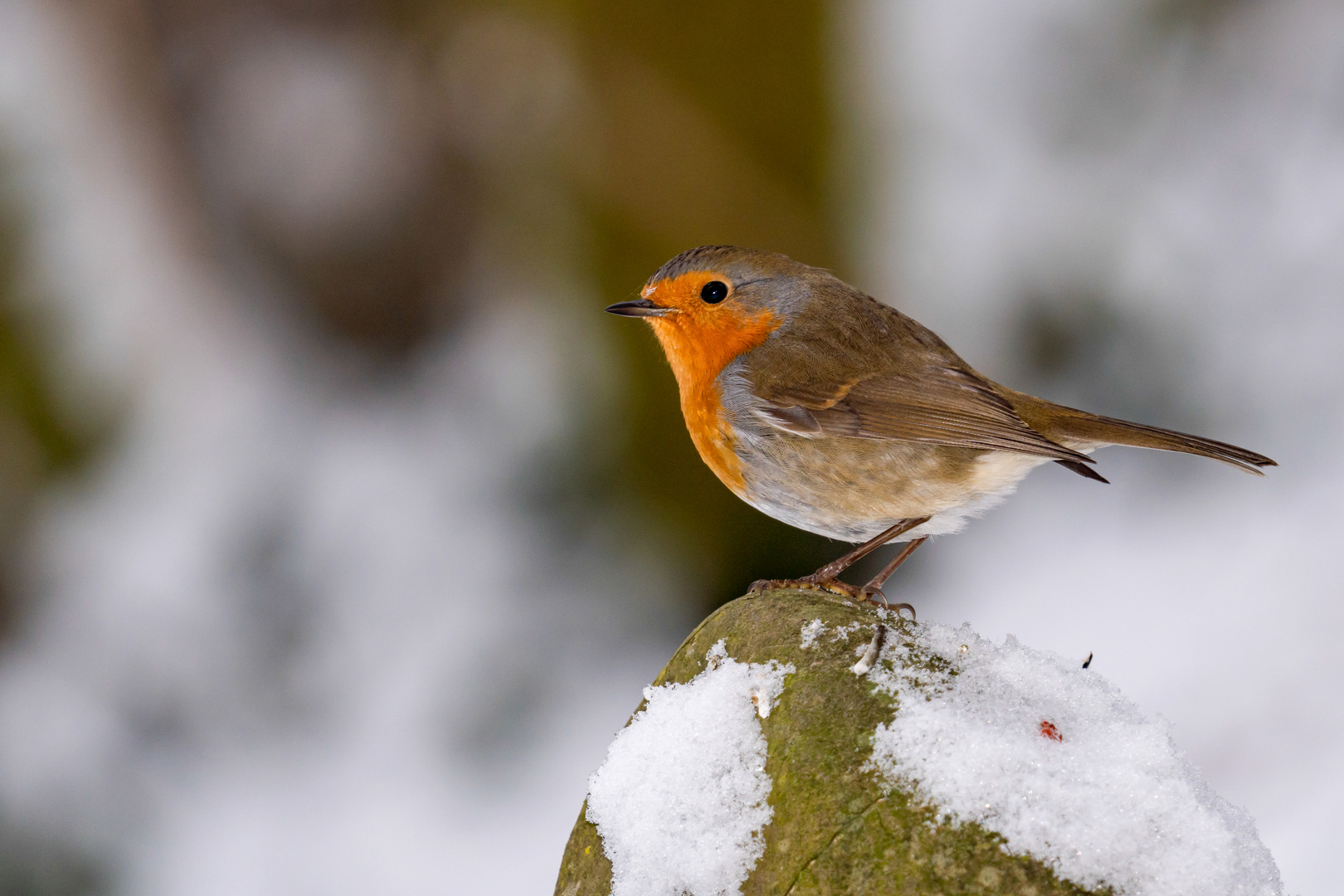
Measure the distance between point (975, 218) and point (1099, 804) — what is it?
3.29 meters

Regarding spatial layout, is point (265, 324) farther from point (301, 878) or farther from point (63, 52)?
point (301, 878)

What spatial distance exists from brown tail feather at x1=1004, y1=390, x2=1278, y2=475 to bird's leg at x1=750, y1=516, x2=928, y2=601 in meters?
0.37

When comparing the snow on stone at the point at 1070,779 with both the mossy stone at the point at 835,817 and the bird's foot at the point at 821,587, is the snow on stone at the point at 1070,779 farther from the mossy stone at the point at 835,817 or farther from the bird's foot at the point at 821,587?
the bird's foot at the point at 821,587

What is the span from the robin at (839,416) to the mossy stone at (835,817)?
18.1 inches

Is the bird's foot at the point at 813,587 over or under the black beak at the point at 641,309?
under

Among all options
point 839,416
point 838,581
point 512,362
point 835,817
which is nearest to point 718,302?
point 839,416

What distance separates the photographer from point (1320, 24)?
4211 mm

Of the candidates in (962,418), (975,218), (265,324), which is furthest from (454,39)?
(962,418)

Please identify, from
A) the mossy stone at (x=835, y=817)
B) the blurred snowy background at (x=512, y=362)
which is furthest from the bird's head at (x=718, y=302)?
the blurred snowy background at (x=512, y=362)

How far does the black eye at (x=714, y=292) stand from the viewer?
2.55 m

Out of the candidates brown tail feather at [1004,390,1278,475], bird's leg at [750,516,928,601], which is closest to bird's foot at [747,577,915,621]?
bird's leg at [750,516,928,601]

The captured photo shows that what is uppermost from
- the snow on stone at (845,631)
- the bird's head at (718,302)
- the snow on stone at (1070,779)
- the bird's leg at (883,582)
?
the bird's head at (718,302)

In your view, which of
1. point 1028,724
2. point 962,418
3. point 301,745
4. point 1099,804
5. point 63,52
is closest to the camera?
point 1099,804

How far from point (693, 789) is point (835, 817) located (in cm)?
26
